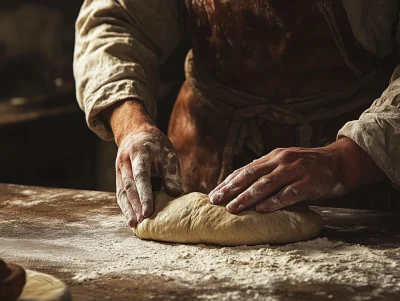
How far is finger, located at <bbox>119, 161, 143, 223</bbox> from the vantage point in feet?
6.77

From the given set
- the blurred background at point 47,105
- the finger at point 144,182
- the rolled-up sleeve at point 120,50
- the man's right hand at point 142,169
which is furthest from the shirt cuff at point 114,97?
the blurred background at point 47,105

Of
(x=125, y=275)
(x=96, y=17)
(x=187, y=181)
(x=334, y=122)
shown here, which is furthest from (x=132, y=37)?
(x=125, y=275)

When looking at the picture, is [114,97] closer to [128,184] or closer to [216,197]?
[128,184]

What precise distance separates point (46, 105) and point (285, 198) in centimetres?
300

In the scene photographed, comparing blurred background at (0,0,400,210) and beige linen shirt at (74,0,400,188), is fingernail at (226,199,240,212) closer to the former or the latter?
beige linen shirt at (74,0,400,188)

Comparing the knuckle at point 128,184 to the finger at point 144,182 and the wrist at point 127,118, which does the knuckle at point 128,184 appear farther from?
the wrist at point 127,118

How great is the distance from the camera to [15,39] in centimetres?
540

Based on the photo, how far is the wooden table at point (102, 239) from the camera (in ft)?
5.04

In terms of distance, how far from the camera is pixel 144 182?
208cm

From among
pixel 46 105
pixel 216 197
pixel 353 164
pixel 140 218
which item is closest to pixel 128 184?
pixel 140 218

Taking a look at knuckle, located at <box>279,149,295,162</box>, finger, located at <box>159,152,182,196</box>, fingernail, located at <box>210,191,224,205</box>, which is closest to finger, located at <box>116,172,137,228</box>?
finger, located at <box>159,152,182,196</box>

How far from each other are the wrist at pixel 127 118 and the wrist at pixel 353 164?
59cm

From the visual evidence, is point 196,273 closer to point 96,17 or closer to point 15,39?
point 96,17

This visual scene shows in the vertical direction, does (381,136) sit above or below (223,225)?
above
